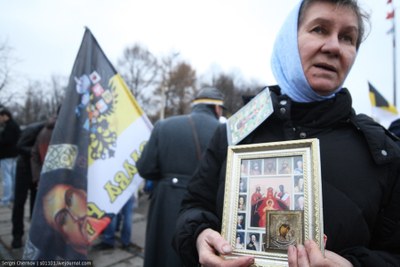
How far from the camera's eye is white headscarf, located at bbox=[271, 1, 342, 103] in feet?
4.06

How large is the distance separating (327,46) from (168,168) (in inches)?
87.3

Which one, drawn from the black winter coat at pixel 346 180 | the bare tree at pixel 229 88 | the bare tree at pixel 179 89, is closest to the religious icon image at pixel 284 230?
the black winter coat at pixel 346 180

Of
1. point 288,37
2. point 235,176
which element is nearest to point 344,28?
point 288,37

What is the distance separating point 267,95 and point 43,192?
8.85 ft

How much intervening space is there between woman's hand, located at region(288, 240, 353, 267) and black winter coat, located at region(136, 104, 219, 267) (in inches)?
87.0

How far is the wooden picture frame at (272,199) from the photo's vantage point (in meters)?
0.90

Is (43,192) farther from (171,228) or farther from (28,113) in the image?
(28,113)

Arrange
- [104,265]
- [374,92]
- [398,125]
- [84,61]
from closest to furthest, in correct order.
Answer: [398,125]
[84,61]
[104,265]
[374,92]

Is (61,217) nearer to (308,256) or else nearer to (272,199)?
(272,199)

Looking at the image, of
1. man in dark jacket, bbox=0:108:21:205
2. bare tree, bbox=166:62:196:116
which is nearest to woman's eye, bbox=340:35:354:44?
man in dark jacket, bbox=0:108:21:205

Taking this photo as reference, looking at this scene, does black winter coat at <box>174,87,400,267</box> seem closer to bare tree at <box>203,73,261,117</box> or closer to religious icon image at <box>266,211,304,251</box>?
religious icon image at <box>266,211,304,251</box>

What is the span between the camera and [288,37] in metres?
1.33

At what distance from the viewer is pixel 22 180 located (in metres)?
4.73

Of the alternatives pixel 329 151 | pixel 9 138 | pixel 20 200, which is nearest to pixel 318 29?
pixel 329 151
